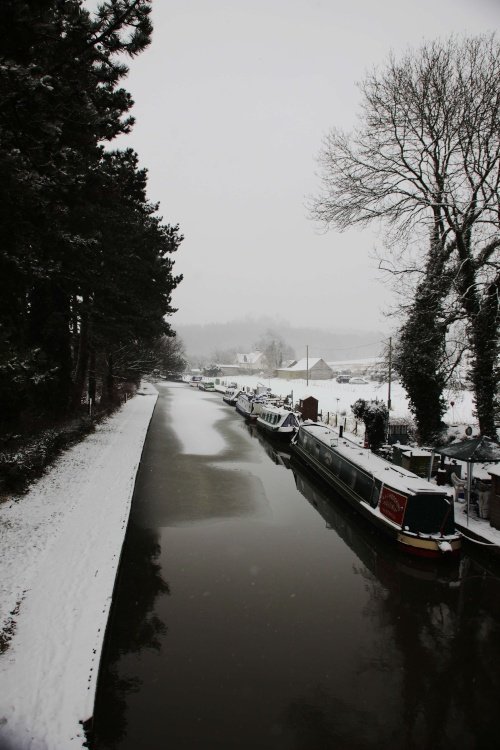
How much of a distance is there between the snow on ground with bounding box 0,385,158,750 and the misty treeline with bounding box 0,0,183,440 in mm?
3121

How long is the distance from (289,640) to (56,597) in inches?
151

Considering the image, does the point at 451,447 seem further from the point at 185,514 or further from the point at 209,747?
the point at 209,747

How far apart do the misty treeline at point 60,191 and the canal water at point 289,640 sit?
5.24 metres

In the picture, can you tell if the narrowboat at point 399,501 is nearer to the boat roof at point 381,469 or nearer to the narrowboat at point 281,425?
the boat roof at point 381,469

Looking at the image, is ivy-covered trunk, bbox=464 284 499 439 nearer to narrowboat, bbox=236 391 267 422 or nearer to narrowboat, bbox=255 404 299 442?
narrowboat, bbox=255 404 299 442

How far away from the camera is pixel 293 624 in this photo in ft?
24.1

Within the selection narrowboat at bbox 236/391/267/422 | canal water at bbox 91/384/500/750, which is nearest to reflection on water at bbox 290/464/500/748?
canal water at bbox 91/384/500/750

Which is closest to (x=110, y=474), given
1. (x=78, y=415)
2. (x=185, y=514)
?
(x=185, y=514)

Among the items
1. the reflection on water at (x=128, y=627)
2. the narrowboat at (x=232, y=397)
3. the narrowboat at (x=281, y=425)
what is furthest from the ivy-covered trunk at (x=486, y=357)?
the narrowboat at (x=232, y=397)

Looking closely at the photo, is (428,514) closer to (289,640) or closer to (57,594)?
(289,640)

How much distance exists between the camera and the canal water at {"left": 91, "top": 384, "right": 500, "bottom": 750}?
527cm

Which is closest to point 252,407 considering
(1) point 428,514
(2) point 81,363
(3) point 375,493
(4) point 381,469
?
(2) point 81,363

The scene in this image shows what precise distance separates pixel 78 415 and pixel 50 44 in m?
15.3

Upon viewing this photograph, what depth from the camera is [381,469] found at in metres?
12.1
